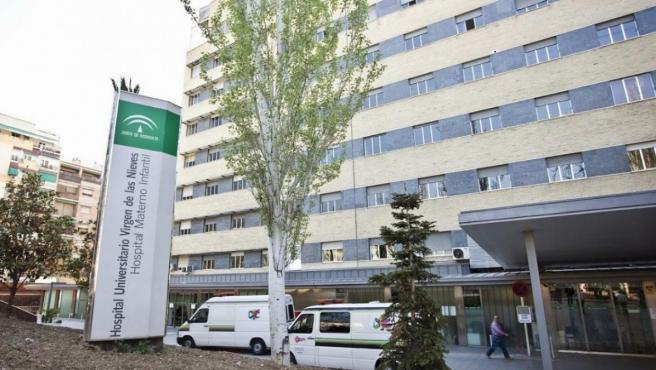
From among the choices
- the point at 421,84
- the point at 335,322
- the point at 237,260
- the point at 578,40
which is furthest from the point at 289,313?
the point at 578,40

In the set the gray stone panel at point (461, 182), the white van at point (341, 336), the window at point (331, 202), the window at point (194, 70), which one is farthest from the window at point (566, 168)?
the window at point (194, 70)

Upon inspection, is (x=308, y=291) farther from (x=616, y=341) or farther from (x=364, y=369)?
(x=616, y=341)

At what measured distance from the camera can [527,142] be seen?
18.7 m

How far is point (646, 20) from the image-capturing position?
56.2ft

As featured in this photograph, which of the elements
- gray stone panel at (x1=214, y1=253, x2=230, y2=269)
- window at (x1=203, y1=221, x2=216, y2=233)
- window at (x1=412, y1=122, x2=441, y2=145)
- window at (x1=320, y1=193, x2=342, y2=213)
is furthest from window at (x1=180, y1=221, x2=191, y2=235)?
window at (x1=412, y1=122, x2=441, y2=145)

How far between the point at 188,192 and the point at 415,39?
21011 mm

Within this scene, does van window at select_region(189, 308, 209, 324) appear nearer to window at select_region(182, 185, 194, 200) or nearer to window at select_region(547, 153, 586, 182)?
window at select_region(182, 185, 194, 200)

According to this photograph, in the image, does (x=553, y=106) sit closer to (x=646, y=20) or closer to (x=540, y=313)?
(x=646, y=20)

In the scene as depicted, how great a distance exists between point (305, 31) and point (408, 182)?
12390mm

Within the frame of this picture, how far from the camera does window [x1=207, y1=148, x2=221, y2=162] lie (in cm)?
3170

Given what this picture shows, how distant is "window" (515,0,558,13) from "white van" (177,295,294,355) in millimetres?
→ 18208

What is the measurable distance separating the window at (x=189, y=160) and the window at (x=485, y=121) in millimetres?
22461

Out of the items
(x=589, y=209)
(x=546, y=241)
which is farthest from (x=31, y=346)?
(x=546, y=241)

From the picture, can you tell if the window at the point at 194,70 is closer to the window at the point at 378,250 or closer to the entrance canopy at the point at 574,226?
the window at the point at 378,250
